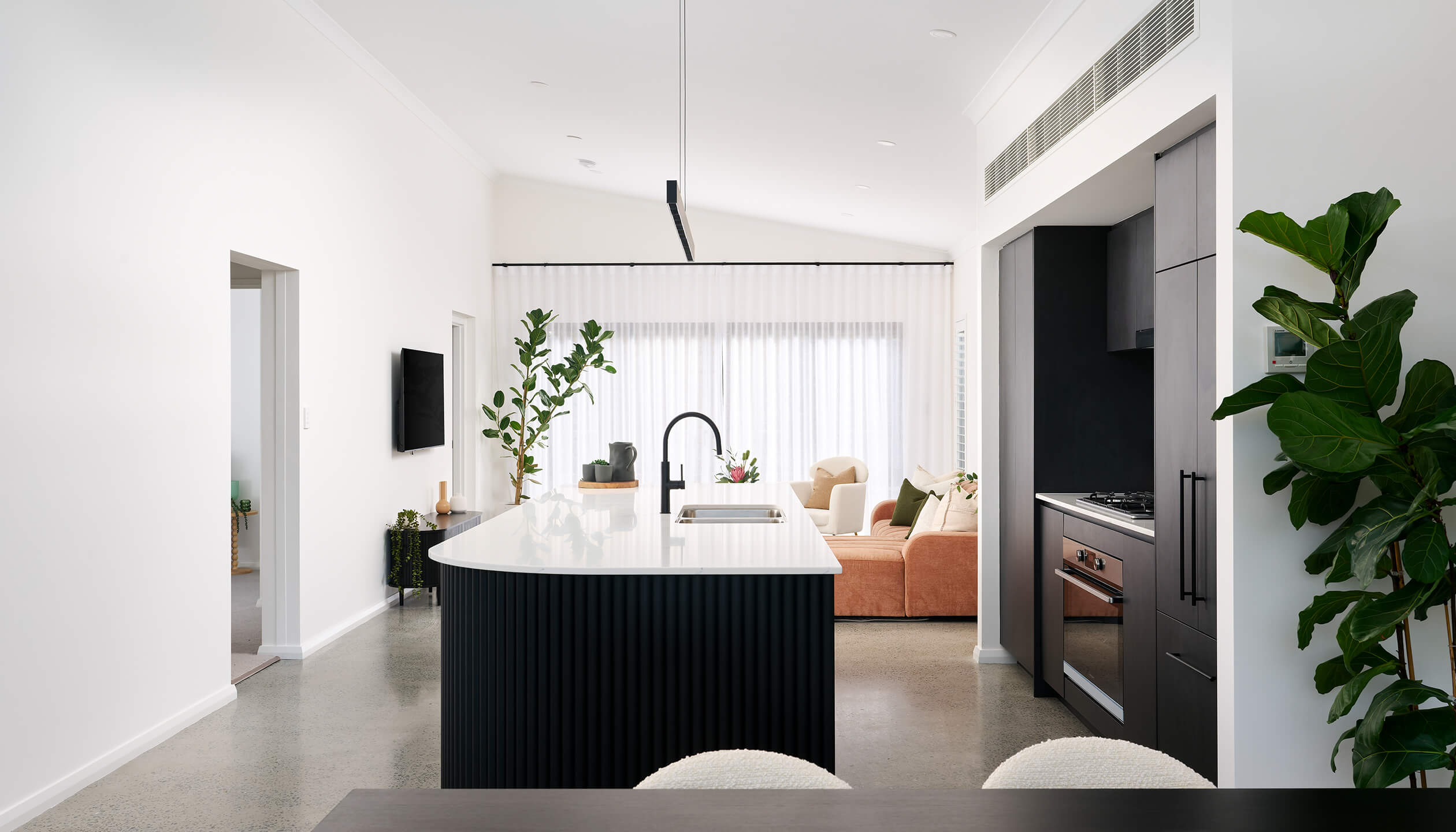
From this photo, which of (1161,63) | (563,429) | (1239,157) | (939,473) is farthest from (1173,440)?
(563,429)

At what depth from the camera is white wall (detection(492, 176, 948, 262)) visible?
8.25 m

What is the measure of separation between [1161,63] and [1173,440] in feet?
3.48

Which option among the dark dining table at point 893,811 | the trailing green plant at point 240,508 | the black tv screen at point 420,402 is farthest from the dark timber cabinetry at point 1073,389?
the trailing green plant at point 240,508

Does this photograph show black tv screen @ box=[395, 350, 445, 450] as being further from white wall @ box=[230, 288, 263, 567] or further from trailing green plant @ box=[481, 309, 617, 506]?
white wall @ box=[230, 288, 263, 567]

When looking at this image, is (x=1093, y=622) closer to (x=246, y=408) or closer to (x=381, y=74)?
(x=381, y=74)

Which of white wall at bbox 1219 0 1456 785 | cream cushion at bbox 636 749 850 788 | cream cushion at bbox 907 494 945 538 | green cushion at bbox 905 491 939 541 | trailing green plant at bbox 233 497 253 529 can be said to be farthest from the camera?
trailing green plant at bbox 233 497 253 529

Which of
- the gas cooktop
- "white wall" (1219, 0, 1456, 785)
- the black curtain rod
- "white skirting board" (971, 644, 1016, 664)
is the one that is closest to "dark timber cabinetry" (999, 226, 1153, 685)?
the gas cooktop

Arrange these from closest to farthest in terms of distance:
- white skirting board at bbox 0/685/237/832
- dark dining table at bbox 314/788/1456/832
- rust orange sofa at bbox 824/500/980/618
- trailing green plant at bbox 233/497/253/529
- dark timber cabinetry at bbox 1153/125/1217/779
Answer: dark dining table at bbox 314/788/1456/832 < dark timber cabinetry at bbox 1153/125/1217/779 < white skirting board at bbox 0/685/237/832 < rust orange sofa at bbox 824/500/980/618 < trailing green plant at bbox 233/497/253/529

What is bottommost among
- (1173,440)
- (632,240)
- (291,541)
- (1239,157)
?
(291,541)

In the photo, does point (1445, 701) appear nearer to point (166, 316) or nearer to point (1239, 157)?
point (1239, 157)

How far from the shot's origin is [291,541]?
458 cm

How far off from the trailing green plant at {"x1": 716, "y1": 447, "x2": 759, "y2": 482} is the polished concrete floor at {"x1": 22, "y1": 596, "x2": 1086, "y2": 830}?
2.48 m

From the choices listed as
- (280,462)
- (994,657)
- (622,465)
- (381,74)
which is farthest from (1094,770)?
(381,74)

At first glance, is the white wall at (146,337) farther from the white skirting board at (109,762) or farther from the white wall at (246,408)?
the white wall at (246,408)
